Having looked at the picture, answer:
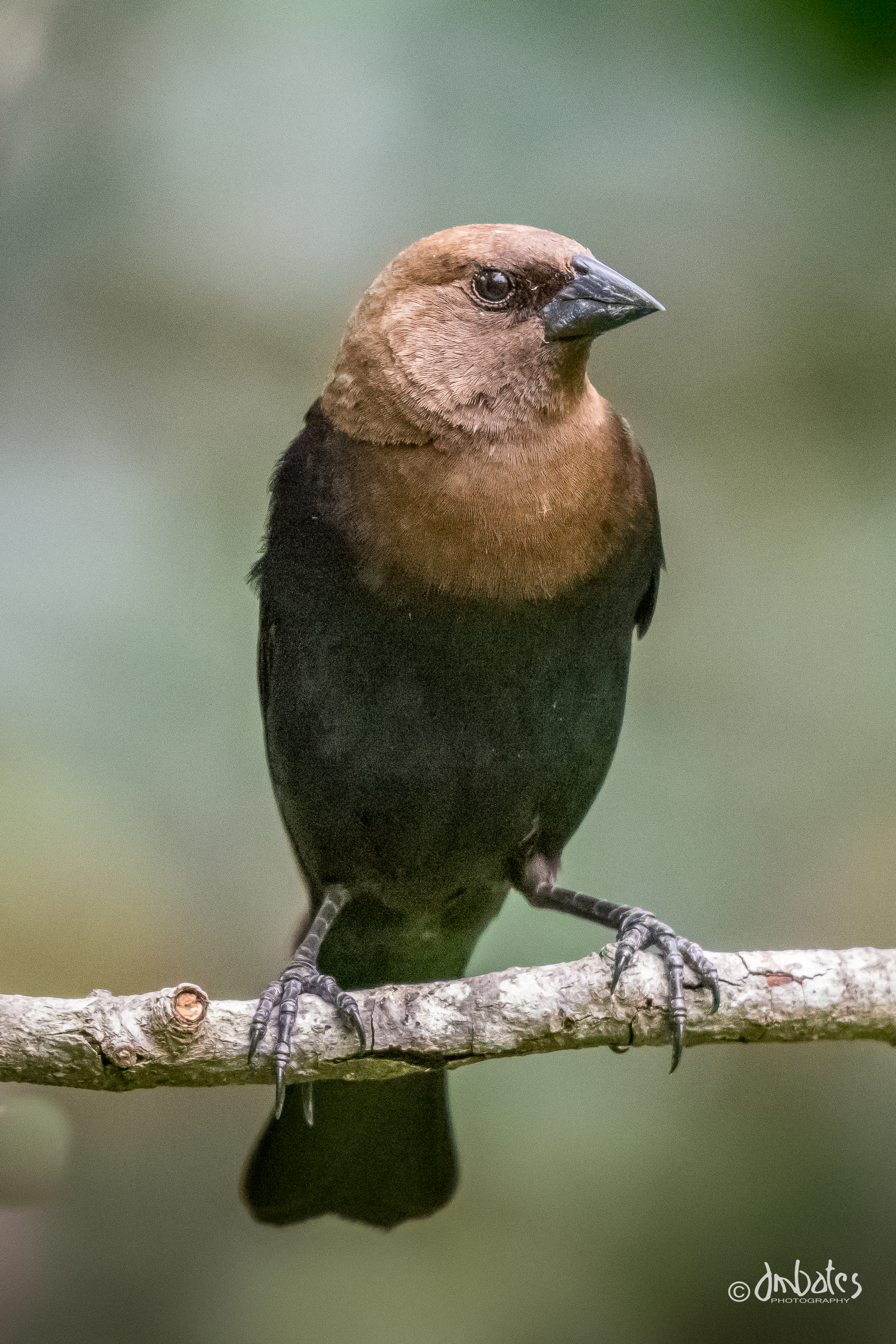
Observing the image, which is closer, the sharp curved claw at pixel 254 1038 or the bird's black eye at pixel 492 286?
the sharp curved claw at pixel 254 1038

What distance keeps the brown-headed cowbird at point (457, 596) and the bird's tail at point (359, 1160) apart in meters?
0.09

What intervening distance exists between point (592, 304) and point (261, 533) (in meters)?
0.71

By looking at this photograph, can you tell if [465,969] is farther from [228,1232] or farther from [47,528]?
[47,528]

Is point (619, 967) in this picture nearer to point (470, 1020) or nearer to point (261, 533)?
point (470, 1020)

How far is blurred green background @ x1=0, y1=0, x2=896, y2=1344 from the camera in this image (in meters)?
2.16

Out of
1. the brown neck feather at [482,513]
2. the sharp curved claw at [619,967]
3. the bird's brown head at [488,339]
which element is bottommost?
the sharp curved claw at [619,967]

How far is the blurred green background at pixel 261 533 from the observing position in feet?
7.09

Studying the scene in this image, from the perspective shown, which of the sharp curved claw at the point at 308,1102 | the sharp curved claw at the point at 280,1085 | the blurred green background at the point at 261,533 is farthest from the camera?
the blurred green background at the point at 261,533

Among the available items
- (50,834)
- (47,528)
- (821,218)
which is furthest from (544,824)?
(821,218)

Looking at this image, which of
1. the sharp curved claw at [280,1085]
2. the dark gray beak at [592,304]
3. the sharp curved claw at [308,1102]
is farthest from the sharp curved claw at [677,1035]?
the dark gray beak at [592,304]

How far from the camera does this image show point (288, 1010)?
1.74 metres

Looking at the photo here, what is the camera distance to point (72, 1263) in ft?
7.33

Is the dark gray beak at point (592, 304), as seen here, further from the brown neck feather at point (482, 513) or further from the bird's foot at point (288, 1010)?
the bird's foot at point (288, 1010)

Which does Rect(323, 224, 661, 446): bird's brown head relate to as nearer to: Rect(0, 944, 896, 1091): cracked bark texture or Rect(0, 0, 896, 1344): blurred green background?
Rect(0, 0, 896, 1344): blurred green background
